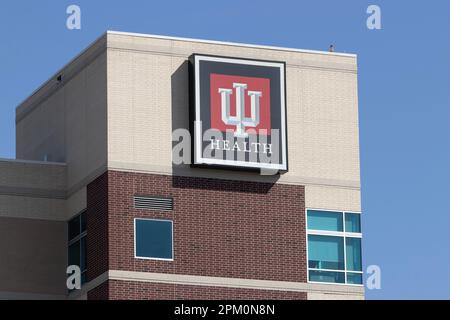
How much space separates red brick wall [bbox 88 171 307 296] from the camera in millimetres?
58812

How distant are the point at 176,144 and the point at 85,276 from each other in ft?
18.3

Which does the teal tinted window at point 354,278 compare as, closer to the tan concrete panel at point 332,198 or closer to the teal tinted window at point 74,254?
the tan concrete panel at point 332,198

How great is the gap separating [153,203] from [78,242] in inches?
142

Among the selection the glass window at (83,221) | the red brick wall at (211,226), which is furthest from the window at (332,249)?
the glass window at (83,221)

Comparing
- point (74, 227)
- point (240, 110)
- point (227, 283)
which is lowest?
point (227, 283)

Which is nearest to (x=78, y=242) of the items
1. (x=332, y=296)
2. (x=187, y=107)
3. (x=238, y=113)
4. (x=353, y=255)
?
(x=187, y=107)

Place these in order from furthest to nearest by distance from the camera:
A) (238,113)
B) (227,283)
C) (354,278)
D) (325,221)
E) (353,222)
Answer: (353,222)
(325,221)
(354,278)
(238,113)
(227,283)

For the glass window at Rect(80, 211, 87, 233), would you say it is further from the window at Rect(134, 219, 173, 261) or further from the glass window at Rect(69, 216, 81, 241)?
the window at Rect(134, 219, 173, 261)

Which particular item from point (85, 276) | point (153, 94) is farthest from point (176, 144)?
point (85, 276)

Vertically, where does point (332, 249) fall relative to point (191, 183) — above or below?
below

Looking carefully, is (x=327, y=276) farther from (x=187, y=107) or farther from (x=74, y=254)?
(x=74, y=254)

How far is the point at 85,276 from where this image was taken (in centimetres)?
6016

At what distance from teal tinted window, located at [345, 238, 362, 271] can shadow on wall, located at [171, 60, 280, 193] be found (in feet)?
11.6

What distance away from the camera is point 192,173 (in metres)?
60.1
